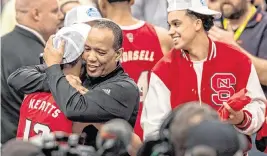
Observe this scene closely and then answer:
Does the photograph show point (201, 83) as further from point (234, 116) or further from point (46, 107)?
point (46, 107)

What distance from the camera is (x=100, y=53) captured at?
Answer: 5.36 m

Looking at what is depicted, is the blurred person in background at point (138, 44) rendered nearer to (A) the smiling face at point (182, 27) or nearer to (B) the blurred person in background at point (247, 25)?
(B) the blurred person in background at point (247, 25)

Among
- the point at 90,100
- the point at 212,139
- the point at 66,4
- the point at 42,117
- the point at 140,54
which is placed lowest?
the point at 66,4

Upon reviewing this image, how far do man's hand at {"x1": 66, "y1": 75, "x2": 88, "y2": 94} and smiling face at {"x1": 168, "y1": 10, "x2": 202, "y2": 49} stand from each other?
2.57 feet

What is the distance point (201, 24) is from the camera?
19.5 feet

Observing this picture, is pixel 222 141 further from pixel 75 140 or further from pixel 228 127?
pixel 75 140

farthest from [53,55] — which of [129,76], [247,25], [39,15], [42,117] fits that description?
[247,25]

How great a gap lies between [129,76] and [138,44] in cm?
71

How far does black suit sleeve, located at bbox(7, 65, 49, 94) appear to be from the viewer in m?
5.31

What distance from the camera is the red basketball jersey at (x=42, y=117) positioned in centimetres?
516

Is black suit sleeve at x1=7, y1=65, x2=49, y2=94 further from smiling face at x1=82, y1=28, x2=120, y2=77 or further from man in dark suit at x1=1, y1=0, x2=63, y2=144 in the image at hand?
man in dark suit at x1=1, y1=0, x2=63, y2=144

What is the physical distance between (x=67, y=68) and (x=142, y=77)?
133cm

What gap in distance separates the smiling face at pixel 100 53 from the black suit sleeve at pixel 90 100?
0.55 ft

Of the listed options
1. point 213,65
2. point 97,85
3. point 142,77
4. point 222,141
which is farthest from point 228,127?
point 142,77
